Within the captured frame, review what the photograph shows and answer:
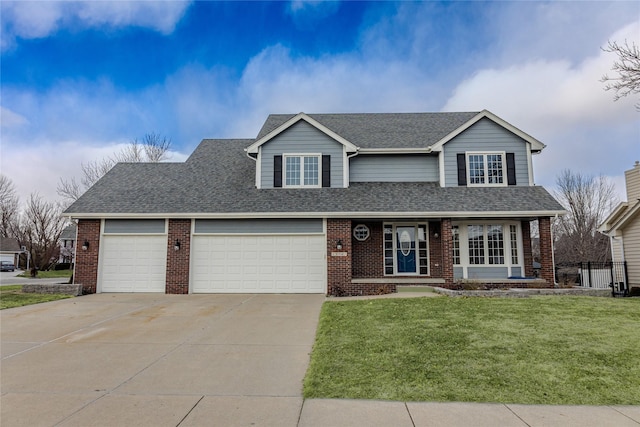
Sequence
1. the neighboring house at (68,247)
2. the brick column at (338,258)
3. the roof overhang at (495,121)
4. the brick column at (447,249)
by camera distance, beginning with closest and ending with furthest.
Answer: the brick column at (338,258)
the brick column at (447,249)
the roof overhang at (495,121)
the neighboring house at (68,247)

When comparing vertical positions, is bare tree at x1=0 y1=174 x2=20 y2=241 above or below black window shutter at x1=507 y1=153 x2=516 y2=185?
above

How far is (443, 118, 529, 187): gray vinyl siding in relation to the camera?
15320 mm

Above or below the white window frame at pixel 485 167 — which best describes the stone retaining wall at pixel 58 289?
below

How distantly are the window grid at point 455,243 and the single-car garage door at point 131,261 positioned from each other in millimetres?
11216

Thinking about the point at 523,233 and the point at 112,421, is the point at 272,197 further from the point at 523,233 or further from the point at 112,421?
the point at 112,421

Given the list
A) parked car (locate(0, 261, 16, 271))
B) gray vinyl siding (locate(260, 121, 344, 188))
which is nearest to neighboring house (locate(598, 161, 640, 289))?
gray vinyl siding (locate(260, 121, 344, 188))

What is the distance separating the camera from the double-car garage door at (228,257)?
551 inches

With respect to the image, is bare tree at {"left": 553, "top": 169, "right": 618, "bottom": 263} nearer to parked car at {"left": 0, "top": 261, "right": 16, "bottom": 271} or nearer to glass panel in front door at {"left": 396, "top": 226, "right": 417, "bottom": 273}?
glass panel in front door at {"left": 396, "top": 226, "right": 417, "bottom": 273}

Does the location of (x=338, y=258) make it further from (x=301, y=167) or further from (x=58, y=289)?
(x=58, y=289)

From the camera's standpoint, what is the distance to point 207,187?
1572cm

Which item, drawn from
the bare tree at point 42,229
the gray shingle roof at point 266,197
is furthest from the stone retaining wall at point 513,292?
the bare tree at point 42,229

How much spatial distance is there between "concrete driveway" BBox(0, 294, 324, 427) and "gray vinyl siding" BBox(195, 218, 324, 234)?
12.9 feet

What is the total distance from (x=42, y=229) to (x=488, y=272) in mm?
34557

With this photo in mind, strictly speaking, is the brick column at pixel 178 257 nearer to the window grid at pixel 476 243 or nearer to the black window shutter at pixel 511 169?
the window grid at pixel 476 243
